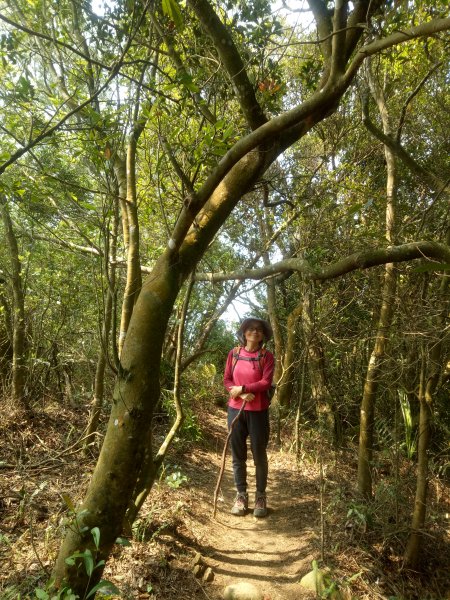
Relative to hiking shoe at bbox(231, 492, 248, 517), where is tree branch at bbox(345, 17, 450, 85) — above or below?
above

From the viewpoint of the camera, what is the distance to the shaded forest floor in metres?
3.22

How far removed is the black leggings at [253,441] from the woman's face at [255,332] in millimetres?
823

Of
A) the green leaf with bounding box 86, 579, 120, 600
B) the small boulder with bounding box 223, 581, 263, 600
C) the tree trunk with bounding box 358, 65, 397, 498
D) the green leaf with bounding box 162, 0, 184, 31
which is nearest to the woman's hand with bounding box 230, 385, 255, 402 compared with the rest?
the tree trunk with bounding box 358, 65, 397, 498

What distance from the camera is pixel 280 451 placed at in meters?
7.18

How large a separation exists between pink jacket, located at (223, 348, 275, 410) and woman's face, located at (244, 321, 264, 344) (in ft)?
0.49

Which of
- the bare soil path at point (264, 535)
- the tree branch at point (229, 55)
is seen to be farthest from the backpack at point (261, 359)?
the tree branch at point (229, 55)

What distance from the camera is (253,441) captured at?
14.8 feet

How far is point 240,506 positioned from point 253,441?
835 millimetres

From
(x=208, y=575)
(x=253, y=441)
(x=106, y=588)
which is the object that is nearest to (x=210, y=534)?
(x=208, y=575)

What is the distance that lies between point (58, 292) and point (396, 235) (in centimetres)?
485

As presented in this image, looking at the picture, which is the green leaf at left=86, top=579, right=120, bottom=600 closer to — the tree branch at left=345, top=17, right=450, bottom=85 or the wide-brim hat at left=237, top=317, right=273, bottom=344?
the wide-brim hat at left=237, top=317, right=273, bottom=344

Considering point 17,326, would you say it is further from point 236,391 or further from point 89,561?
point 89,561

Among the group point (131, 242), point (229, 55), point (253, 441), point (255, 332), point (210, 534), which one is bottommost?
point (210, 534)

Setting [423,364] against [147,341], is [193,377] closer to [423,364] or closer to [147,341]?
[423,364]
